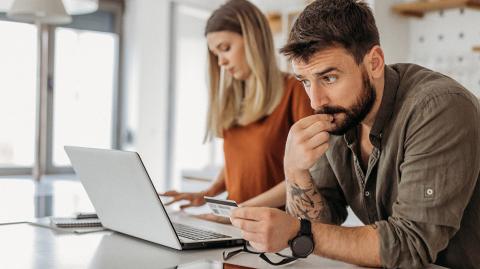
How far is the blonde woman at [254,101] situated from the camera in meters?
2.01

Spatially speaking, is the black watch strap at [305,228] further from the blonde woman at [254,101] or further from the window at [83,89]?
the window at [83,89]

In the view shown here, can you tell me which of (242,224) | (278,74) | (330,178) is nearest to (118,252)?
(242,224)

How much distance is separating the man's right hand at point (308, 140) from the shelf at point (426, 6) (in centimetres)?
236

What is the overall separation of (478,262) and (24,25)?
15.0ft

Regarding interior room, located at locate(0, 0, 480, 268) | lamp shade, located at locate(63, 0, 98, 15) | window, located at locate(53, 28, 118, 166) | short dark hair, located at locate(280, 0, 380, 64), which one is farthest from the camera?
window, located at locate(53, 28, 118, 166)

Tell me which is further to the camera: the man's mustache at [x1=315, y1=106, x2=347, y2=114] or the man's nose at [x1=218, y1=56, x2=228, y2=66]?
the man's nose at [x1=218, y1=56, x2=228, y2=66]

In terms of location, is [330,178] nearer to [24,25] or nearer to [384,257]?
[384,257]

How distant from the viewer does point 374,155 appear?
54.9 inches

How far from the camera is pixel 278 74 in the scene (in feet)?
6.77

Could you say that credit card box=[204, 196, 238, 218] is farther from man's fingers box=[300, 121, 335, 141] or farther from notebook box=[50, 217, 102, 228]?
notebook box=[50, 217, 102, 228]

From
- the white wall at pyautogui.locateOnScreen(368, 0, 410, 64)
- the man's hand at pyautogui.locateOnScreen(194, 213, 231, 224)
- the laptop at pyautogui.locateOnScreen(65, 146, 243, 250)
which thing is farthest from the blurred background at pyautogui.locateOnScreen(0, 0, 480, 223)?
the laptop at pyautogui.locateOnScreen(65, 146, 243, 250)

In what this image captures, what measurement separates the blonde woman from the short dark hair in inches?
26.7

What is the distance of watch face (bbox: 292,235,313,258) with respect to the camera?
120 centimetres

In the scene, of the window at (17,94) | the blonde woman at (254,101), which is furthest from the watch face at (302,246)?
the window at (17,94)
